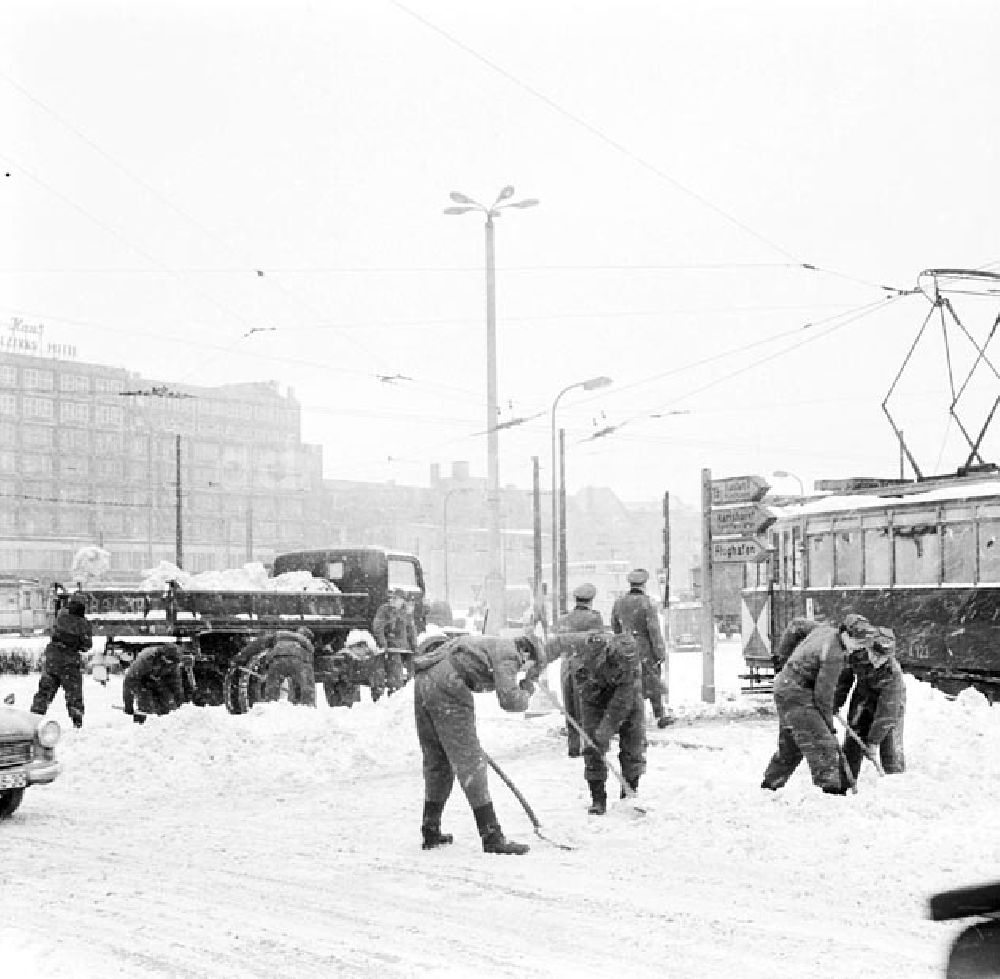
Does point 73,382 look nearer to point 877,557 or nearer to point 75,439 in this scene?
point 75,439

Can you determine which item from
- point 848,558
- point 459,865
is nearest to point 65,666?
point 459,865

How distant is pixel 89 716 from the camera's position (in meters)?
18.0

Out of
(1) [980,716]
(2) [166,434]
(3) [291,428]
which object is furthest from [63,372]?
(1) [980,716]

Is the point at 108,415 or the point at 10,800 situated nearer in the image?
the point at 10,800

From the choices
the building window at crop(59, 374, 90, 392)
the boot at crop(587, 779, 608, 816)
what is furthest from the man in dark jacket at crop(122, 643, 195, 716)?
the building window at crop(59, 374, 90, 392)

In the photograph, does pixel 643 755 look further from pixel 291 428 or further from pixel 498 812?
pixel 291 428

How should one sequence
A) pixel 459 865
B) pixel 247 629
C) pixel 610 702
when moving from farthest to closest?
pixel 247 629
pixel 610 702
pixel 459 865

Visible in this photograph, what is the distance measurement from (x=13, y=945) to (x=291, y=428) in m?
108

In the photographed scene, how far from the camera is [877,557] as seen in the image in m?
19.5

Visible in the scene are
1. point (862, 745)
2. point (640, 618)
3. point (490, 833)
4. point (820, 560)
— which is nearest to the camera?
point (490, 833)

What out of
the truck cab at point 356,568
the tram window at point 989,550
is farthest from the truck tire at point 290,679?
the tram window at point 989,550

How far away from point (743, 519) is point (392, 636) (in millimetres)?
5296

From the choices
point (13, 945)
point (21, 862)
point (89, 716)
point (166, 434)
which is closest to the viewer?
point (13, 945)

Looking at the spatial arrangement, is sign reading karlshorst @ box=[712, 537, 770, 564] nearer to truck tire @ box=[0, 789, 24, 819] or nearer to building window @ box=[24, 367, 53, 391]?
truck tire @ box=[0, 789, 24, 819]
